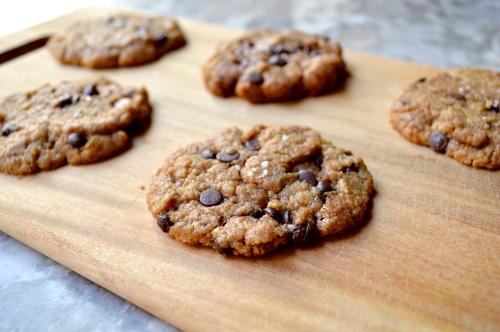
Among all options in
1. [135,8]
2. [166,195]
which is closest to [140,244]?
[166,195]

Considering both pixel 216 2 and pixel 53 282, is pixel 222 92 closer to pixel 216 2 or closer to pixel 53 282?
pixel 53 282

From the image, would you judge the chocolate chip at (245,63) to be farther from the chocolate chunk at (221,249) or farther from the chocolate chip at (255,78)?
the chocolate chunk at (221,249)

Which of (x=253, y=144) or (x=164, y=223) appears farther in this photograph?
(x=253, y=144)

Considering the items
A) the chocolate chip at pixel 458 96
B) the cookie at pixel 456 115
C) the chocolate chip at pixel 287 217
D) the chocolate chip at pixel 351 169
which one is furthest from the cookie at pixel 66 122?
the chocolate chip at pixel 458 96

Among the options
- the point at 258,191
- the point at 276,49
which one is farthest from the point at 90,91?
the point at 258,191

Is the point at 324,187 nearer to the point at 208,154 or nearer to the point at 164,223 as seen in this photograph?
the point at 208,154

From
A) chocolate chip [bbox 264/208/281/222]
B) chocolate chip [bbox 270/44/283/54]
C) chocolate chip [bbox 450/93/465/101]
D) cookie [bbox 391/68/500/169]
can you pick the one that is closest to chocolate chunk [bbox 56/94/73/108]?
chocolate chip [bbox 270/44/283/54]
